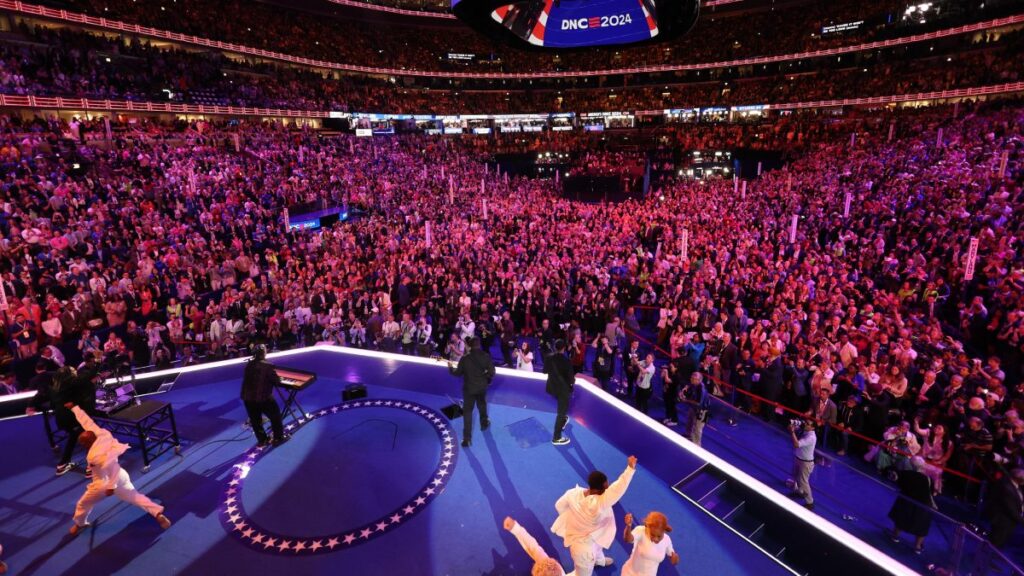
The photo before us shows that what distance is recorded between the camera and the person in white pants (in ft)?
16.6

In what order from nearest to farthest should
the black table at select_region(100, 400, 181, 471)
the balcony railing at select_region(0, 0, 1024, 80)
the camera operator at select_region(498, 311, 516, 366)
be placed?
the black table at select_region(100, 400, 181, 471) → the camera operator at select_region(498, 311, 516, 366) → the balcony railing at select_region(0, 0, 1024, 80)

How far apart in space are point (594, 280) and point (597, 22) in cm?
802

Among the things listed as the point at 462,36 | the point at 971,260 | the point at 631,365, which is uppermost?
the point at 462,36

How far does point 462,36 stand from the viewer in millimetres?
49875

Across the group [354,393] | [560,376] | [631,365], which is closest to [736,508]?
[560,376]

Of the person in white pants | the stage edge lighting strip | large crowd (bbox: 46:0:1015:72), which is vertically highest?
large crowd (bbox: 46:0:1015:72)

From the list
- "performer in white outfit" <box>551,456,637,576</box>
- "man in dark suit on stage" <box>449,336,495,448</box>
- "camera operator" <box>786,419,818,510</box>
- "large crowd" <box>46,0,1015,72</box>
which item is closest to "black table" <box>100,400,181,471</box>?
"man in dark suit on stage" <box>449,336,495,448</box>

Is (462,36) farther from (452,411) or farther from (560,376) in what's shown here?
(560,376)

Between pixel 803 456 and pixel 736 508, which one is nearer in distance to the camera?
pixel 736 508

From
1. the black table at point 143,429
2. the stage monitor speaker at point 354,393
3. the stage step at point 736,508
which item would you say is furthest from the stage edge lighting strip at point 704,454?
the black table at point 143,429

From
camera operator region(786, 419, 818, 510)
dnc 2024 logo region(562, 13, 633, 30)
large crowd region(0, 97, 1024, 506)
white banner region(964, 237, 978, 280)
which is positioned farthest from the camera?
white banner region(964, 237, 978, 280)

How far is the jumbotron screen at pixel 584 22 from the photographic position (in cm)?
565

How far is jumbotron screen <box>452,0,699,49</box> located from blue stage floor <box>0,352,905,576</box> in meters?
5.00

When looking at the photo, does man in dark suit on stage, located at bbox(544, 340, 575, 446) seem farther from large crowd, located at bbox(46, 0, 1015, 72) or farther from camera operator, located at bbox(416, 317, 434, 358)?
large crowd, located at bbox(46, 0, 1015, 72)
